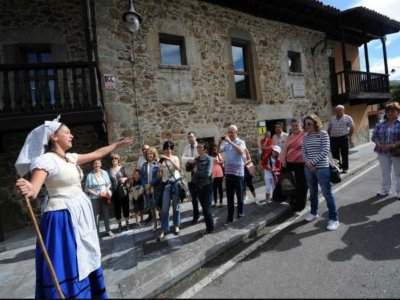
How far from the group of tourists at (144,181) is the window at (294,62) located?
4.41 meters

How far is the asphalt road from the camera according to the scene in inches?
113

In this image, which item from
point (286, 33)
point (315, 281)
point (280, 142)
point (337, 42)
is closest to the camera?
point (315, 281)

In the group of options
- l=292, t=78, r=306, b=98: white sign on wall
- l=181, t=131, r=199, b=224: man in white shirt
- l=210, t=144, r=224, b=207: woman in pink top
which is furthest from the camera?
l=292, t=78, r=306, b=98: white sign on wall

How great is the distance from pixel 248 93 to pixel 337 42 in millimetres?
6765

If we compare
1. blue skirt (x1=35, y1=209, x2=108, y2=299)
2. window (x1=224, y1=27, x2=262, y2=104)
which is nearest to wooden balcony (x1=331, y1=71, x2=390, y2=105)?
window (x1=224, y1=27, x2=262, y2=104)

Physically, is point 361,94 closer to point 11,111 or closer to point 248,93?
point 248,93

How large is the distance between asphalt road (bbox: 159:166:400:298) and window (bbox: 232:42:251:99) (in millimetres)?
5984

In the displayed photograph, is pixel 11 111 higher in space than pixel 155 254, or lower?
higher

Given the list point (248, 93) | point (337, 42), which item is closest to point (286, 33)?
point (248, 93)

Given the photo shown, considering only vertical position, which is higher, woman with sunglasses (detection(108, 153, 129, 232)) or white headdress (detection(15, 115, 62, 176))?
white headdress (detection(15, 115, 62, 176))

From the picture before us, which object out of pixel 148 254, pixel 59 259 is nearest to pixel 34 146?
pixel 59 259

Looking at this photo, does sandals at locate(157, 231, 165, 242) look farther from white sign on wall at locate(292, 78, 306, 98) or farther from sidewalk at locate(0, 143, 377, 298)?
white sign on wall at locate(292, 78, 306, 98)

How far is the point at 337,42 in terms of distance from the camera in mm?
13953

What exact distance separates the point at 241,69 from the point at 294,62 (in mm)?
3000
